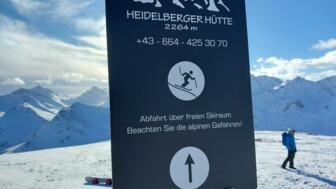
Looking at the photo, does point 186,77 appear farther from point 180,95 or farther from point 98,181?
point 98,181

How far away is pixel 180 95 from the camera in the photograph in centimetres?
260

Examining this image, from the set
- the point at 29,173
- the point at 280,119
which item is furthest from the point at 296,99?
the point at 29,173

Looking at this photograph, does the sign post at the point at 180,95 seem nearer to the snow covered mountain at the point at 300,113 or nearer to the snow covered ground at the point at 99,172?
the snow covered ground at the point at 99,172

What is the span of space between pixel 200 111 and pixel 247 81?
57cm

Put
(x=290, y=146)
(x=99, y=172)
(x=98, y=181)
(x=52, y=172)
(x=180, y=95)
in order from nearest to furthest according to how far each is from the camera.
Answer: (x=180, y=95), (x=98, y=181), (x=290, y=146), (x=99, y=172), (x=52, y=172)

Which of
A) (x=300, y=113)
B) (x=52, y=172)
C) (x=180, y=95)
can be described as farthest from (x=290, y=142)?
(x=300, y=113)

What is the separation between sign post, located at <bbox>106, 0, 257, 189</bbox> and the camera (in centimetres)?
236

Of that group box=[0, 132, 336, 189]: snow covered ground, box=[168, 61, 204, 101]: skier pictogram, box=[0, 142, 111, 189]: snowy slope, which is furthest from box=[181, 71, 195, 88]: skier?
box=[0, 142, 111, 189]: snowy slope

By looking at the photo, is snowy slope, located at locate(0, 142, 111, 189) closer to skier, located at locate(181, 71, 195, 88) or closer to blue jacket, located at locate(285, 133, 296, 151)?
blue jacket, located at locate(285, 133, 296, 151)

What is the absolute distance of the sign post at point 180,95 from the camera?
236cm

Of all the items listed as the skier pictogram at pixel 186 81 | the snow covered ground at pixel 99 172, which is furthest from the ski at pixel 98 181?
the skier pictogram at pixel 186 81

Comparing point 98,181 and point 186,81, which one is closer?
point 186,81

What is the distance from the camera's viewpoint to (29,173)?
13203 millimetres

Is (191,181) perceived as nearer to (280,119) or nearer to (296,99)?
(280,119)
